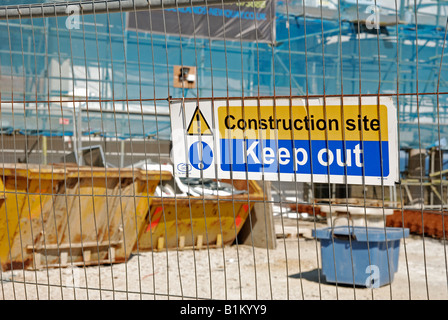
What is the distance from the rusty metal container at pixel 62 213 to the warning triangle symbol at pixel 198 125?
3513mm

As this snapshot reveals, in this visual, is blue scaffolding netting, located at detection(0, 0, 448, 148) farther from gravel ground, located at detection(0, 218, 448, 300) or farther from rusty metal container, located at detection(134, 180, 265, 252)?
gravel ground, located at detection(0, 218, 448, 300)

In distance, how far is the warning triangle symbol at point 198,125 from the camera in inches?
144

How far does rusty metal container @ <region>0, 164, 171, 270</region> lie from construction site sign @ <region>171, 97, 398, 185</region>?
353 centimetres

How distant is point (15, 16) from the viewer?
4.34m

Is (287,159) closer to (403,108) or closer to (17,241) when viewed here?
(17,241)

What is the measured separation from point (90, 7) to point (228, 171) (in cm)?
151

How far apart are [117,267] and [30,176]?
191 cm

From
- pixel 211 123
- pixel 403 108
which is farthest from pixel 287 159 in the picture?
pixel 403 108

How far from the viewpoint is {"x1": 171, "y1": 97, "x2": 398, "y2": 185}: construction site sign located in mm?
3285

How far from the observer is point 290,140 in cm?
346

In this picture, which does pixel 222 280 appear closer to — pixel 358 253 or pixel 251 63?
pixel 358 253

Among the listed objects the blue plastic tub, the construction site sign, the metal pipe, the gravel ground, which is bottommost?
the gravel ground

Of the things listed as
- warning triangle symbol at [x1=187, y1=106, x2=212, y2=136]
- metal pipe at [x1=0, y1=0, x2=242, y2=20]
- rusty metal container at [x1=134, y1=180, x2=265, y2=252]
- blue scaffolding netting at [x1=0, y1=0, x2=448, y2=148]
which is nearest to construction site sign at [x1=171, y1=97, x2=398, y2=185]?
warning triangle symbol at [x1=187, y1=106, x2=212, y2=136]

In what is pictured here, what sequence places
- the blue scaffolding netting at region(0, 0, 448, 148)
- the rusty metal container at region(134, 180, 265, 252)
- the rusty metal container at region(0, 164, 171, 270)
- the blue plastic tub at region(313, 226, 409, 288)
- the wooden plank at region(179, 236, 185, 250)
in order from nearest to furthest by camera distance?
the blue plastic tub at region(313, 226, 409, 288), the rusty metal container at region(0, 164, 171, 270), the rusty metal container at region(134, 180, 265, 252), the wooden plank at region(179, 236, 185, 250), the blue scaffolding netting at region(0, 0, 448, 148)
